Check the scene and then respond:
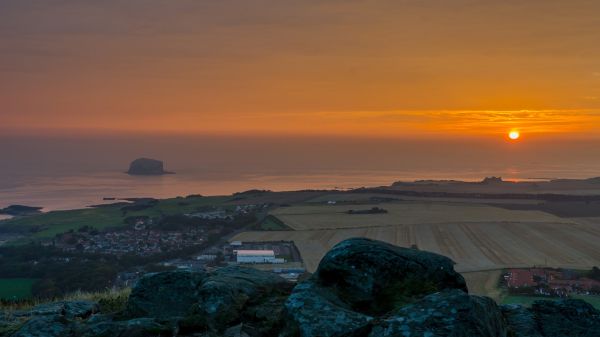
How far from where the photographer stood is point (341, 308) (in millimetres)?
7605

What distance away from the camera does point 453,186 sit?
357ft

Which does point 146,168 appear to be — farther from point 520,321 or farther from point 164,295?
point 520,321

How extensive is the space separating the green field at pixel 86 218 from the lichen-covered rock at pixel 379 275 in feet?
186

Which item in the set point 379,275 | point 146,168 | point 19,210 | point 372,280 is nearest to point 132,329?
point 372,280

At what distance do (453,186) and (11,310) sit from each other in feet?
342

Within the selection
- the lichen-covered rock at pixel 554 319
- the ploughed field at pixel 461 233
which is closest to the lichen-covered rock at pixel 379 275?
the lichen-covered rock at pixel 554 319

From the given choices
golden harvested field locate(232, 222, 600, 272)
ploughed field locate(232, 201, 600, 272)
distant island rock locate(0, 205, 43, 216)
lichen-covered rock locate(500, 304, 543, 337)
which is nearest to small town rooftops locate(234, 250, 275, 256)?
golden harvested field locate(232, 222, 600, 272)

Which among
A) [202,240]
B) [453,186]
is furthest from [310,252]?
[453,186]

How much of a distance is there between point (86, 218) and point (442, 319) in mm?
76656

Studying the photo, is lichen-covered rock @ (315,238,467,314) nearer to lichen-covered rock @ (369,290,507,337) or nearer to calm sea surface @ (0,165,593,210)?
lichen-covered rock @ (369,290,507,337)

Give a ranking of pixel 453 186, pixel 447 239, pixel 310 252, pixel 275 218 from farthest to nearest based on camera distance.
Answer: pixel 453 186 < pixel 275 218 < pixel 447 239 < pixel 310 252

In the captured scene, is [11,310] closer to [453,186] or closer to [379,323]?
[379,323]

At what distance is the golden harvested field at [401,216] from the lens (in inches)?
2498

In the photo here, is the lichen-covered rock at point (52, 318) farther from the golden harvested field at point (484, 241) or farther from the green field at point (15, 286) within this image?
the golden harvested field at point (484, 241)
